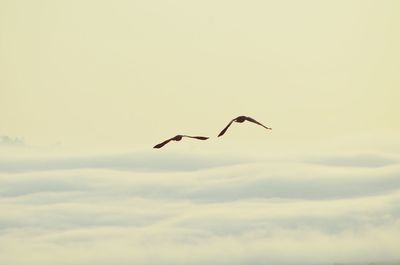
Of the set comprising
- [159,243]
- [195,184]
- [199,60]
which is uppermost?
[199,60]

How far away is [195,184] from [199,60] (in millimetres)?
470

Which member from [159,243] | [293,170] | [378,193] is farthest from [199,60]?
[378,193]

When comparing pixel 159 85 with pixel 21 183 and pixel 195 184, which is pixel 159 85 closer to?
pixel 195 184

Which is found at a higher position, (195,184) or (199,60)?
(199,60)

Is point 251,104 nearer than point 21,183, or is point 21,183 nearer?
point 21,183

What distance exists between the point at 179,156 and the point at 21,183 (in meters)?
0.57

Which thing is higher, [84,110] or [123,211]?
[84,110]

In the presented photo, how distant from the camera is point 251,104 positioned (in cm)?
243

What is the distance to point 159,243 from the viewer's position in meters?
2.30

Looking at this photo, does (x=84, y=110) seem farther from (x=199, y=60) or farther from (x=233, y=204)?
(x=233, y=204)

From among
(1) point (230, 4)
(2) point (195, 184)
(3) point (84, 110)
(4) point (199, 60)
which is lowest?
(2) point (195, 184)

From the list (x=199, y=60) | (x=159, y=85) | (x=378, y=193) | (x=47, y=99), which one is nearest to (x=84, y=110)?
(x=47, y=99)

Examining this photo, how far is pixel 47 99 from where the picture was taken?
2344 mm

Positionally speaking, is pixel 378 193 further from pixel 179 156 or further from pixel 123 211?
pixel 123 211
